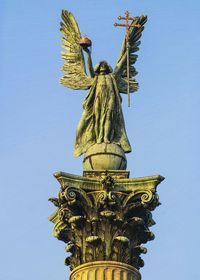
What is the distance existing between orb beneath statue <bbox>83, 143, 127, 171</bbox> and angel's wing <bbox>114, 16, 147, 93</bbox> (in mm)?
2830

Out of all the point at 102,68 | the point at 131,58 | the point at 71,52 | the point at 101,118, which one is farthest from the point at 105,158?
the point at 71,52

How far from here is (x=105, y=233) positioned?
116 ft

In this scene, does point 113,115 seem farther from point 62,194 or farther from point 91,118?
point 62,194

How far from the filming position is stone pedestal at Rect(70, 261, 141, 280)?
34906 millimetres

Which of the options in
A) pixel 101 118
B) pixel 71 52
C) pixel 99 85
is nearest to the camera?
pixel 101 118

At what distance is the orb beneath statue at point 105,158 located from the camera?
3731 centimetres

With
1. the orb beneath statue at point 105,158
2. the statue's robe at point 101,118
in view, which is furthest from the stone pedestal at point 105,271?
the statue's robe at point 101,118

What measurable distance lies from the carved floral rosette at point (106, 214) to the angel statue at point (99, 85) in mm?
2890

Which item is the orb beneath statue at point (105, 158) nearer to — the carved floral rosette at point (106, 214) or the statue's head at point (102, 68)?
the carved floral rosette at point (106, 214)

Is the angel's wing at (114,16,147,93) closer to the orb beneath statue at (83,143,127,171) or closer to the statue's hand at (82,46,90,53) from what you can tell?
the statue's hand at (82,46,90,53)

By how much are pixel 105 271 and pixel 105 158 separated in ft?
14.4

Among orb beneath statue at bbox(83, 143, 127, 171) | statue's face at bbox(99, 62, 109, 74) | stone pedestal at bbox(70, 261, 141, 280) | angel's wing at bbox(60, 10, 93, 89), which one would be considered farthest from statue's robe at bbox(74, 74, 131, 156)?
stone pedestal at bbox(70, 261, 141, 280)

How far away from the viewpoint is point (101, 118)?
3872cm

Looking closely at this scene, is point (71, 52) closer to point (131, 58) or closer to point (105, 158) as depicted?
point (131, 58)
